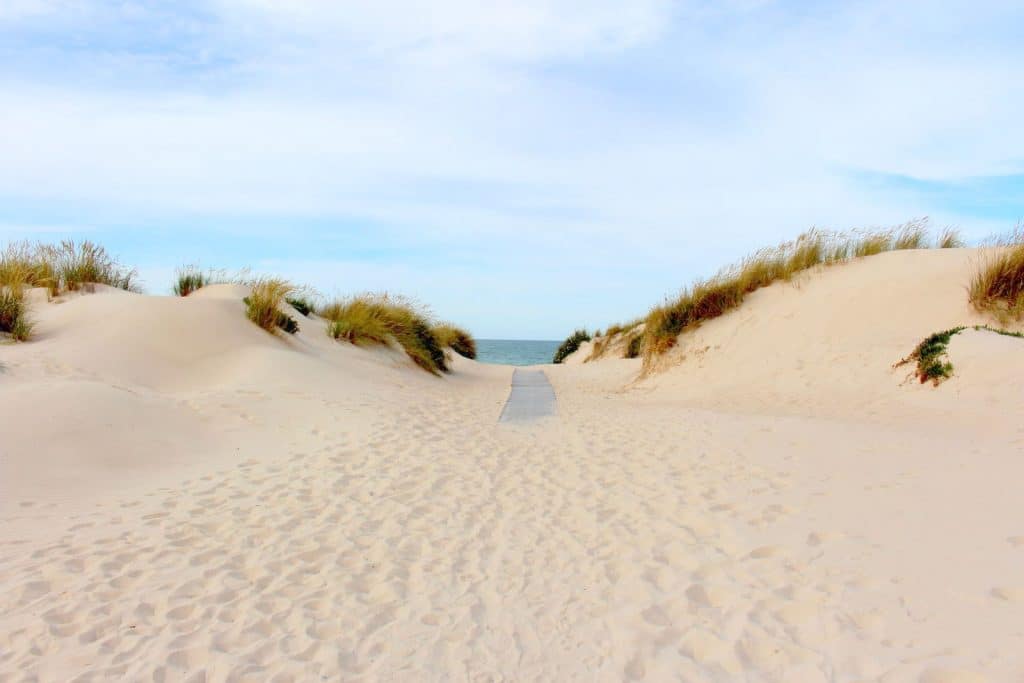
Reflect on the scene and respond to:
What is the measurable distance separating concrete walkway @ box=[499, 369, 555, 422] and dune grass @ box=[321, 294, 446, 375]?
7.89 feet

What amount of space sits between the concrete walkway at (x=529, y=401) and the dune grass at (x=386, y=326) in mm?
2405

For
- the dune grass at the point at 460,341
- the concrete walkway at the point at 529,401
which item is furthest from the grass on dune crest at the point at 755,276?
the dune grass at the point at 460,341

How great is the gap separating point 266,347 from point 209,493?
699 cm

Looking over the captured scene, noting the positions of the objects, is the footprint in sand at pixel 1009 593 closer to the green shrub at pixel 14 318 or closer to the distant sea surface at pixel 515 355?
the green shrub at pixel 14 318

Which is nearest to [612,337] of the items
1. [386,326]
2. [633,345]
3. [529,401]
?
[633,345]

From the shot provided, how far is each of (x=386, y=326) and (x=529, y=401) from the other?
575cm

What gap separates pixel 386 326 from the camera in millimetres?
16906

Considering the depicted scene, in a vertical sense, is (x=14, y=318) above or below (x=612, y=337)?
below

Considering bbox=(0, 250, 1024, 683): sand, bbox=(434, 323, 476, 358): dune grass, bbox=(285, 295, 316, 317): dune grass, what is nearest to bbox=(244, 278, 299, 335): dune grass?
bbox=(285, 295, 316, 317): dune grass

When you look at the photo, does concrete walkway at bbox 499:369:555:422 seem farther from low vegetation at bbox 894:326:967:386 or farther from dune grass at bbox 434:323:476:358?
dune grass at bbox 434:323:476:358

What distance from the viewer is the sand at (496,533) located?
10.3ft

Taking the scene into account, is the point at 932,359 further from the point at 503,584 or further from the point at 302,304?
the point at 302,304

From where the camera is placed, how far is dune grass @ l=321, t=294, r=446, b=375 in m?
15.8

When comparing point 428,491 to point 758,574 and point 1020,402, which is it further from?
point 1020,402
